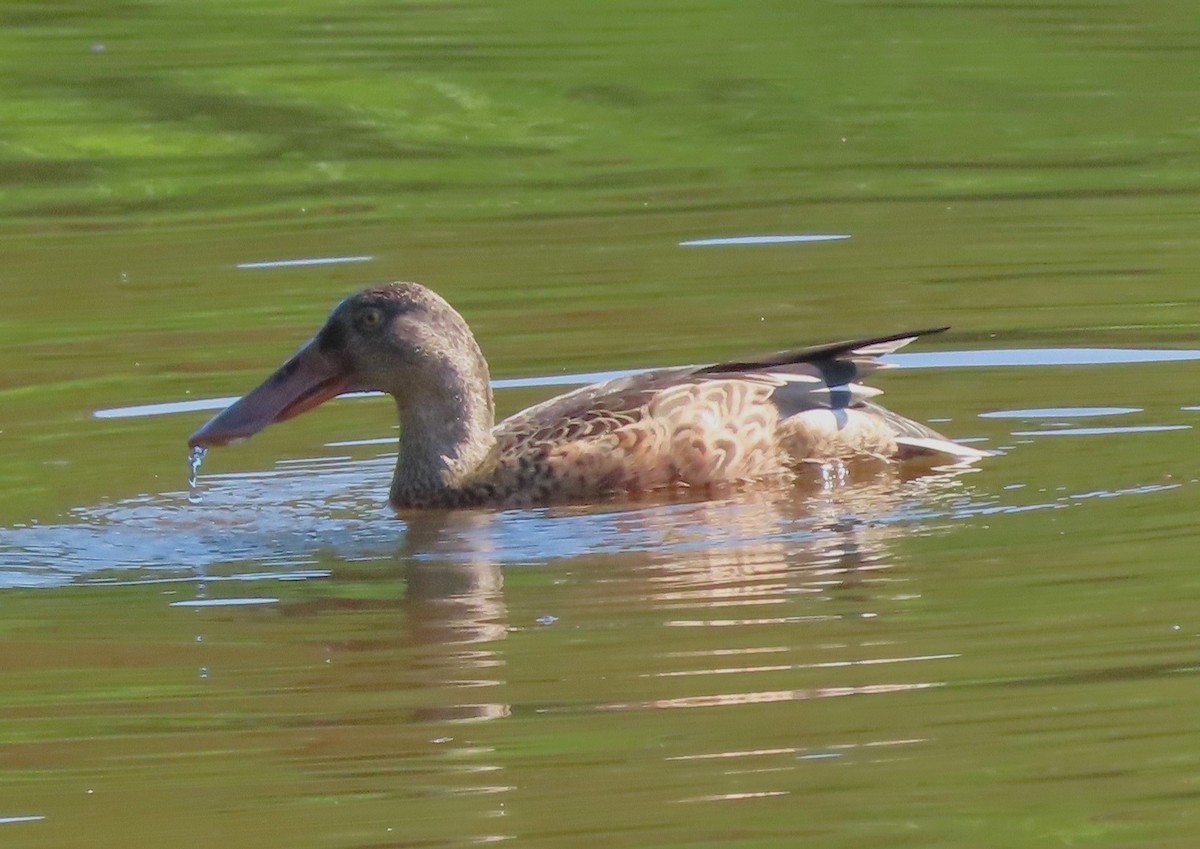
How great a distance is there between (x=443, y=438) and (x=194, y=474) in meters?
0.84

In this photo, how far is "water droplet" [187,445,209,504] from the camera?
8.75m

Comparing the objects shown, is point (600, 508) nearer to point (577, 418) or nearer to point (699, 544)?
point (577, 418)

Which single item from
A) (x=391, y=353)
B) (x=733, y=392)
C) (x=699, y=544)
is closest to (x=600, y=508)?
(x=733, y=392)

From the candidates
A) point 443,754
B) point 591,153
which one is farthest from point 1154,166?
point 443,754

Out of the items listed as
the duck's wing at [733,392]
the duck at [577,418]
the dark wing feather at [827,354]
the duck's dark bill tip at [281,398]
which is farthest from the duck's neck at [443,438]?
the dark wing feather at [827,354]

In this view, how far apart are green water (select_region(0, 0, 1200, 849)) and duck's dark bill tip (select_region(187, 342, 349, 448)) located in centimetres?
22

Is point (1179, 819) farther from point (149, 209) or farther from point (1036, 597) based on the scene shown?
point (149, 209)

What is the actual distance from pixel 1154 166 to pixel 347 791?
9.08 m

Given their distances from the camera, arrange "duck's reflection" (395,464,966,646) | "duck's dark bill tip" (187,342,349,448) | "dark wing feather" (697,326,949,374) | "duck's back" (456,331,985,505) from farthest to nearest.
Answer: "duck's dark bill tip" (187,342,349,448) < "duck's back" (456,331,985,505) < "dark wing feather" (697,326,949,374) < "duck's reflection" (395,464,966,646)

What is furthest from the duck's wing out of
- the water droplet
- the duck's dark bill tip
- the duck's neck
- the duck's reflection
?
the water droplet

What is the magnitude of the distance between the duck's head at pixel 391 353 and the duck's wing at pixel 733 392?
0.27 meters

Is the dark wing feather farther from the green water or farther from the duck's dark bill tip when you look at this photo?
the duck's dark bill tip

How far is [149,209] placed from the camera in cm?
1409

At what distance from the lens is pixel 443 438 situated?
352 inches
